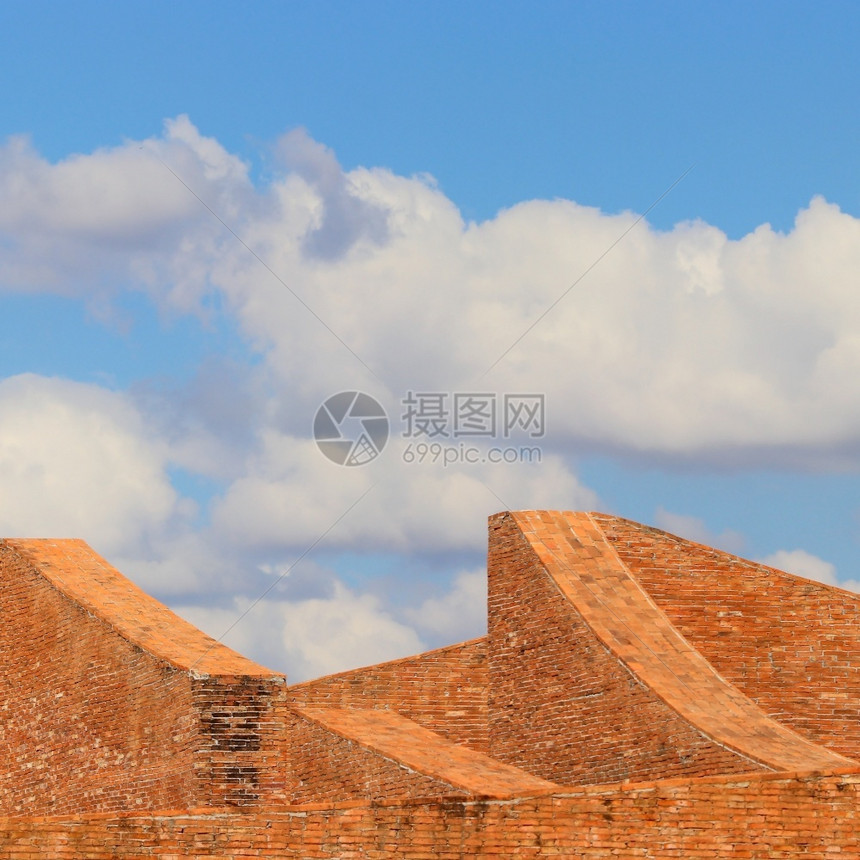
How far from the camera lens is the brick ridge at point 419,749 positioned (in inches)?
521

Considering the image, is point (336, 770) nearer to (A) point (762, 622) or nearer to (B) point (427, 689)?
(B) point (427, 689)

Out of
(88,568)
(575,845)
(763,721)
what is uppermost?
(88,568)

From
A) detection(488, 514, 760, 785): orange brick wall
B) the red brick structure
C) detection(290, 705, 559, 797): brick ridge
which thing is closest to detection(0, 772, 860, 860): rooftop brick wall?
the red brick structure

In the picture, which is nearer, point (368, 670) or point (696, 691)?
point (696, 691)

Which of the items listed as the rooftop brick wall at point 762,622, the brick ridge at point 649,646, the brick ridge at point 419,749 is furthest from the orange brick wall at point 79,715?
the rooftop brick wall at point 762,622

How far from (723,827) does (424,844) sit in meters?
2.10

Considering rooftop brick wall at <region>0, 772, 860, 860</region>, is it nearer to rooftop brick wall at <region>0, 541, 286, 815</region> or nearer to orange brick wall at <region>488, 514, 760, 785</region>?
rooftop brick wall at <region>0, 541, 286, 815</region>

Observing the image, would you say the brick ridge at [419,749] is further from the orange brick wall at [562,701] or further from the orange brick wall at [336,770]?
the orange brick wall at [562,701]

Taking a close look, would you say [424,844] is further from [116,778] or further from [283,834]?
[116,778]

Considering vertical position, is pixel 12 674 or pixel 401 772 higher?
pixel 12 674

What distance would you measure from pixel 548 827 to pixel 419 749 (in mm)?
4288

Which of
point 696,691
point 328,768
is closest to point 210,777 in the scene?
point 328,768

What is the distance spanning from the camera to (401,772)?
13328mm

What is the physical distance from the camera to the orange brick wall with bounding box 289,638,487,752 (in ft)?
53.7
